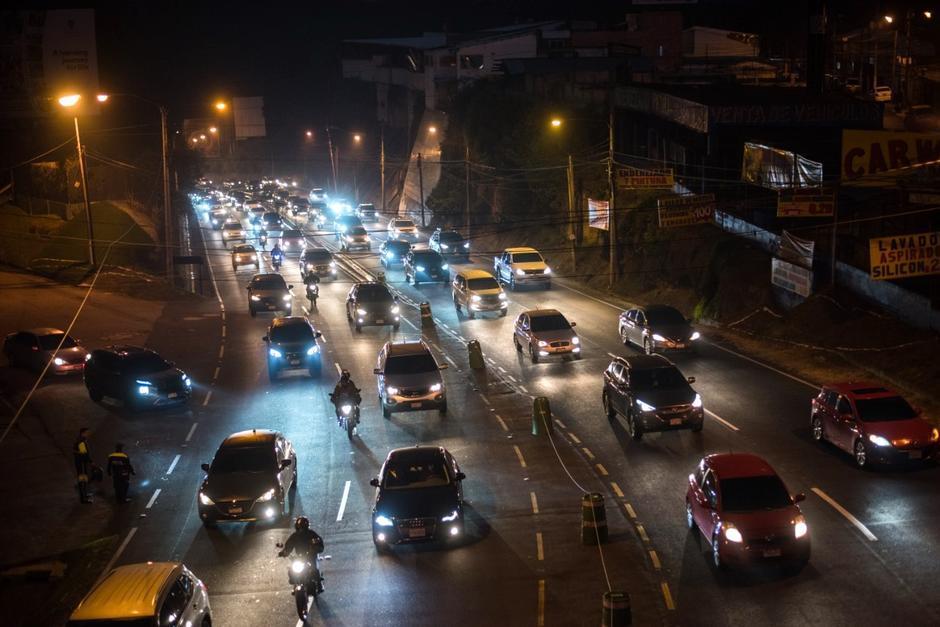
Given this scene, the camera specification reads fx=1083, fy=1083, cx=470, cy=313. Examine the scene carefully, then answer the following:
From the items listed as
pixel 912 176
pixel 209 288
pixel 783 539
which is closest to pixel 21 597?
pixel 783 539

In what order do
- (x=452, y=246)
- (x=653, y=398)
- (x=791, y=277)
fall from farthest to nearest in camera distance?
(x=452, y=246) → (x=791, y=277) → (x=653, y=398)

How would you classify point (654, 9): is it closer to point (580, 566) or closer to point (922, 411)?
point (922, 411)

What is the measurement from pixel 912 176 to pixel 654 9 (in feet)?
207

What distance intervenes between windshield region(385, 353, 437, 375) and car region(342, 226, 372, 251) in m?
41.1

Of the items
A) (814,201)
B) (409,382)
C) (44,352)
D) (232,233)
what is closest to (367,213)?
(232,233)

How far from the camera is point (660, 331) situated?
37.5 meters

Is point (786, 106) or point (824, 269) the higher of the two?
point (786, 106)

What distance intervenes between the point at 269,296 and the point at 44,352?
40.4 ft

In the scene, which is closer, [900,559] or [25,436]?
[900,559]

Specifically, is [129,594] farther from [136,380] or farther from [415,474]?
[136,380]

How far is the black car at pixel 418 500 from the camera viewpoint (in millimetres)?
20609

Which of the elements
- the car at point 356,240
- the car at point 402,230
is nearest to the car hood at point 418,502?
the car at point 356,240

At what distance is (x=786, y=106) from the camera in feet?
184

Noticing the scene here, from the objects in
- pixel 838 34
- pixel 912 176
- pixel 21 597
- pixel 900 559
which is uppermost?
pixel 838 34
